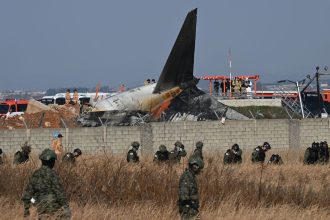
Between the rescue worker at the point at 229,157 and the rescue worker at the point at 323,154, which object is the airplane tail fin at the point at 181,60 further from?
the rescue worker at the point at 229,157

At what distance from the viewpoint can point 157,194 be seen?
53.9ft

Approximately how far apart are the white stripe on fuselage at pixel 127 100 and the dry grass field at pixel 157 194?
20953mm

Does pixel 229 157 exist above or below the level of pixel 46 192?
above

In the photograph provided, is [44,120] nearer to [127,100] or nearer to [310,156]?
[127,100]

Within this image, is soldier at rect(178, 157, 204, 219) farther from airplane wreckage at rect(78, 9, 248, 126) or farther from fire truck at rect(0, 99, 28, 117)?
fire truck at rect(0, 99, 28, 117)

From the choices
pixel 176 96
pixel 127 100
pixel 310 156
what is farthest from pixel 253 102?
pixel 310 156

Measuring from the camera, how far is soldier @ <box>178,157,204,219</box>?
12523 mm

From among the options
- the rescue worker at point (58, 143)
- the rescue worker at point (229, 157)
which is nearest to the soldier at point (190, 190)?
the rescue worker at point (229, 157)

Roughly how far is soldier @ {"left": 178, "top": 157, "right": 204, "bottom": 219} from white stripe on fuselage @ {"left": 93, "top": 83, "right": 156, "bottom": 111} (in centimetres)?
2641

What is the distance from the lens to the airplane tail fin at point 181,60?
129ft

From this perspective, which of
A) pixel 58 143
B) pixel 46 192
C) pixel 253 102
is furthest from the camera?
pixel 253 102

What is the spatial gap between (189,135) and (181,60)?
7761 millimetres

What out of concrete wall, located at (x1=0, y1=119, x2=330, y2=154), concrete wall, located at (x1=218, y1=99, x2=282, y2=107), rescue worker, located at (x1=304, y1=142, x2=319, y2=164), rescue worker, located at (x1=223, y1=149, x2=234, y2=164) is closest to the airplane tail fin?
concrete wall, located at (x1=218, y1=99, x2=282, y2=107)

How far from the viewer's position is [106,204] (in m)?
15.9
